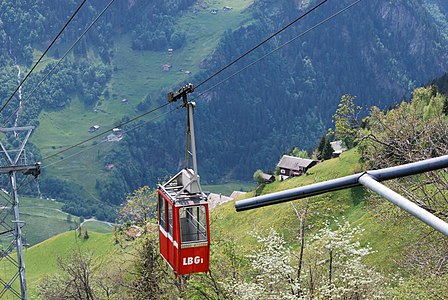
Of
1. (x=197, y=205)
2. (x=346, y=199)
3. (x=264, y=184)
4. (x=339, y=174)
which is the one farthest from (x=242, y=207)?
(x=264, y=184)

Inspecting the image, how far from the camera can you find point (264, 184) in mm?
105812

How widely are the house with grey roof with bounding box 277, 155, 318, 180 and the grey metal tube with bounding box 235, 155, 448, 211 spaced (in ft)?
352

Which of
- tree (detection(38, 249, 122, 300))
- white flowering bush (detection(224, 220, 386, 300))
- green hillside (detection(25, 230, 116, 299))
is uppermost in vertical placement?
green hillside (detection(25, 230, 116, 299))

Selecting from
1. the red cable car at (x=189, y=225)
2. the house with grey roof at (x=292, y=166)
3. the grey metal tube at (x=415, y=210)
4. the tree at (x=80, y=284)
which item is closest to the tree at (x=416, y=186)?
the red cable car at (x=189, y=225)

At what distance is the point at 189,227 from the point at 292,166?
95991 mm

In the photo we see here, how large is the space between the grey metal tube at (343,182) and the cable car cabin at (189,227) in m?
15.2

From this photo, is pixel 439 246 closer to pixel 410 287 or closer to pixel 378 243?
pixel 410 287

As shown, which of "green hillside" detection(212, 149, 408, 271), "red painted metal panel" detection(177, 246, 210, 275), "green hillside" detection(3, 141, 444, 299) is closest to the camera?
"red painted metal panel" detection(177, 246, 210, 275)

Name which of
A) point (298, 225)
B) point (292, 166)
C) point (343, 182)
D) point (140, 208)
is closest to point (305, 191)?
point (343, 182)

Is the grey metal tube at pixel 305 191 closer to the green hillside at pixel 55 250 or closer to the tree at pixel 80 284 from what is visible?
the tree at pixel 80 284

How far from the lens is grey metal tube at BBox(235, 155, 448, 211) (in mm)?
4723

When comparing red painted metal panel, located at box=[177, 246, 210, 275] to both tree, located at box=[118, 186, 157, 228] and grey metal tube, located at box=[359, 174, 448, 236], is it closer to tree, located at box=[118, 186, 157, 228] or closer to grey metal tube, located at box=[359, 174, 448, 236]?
grey metal tube, located at box=[359, 174, 448, 236]

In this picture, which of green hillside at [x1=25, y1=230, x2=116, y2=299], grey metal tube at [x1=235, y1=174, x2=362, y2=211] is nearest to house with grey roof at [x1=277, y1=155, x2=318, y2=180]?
green hillside at [x1=25, y1=230, x2=116, y2=299]

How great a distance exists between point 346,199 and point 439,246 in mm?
33640
